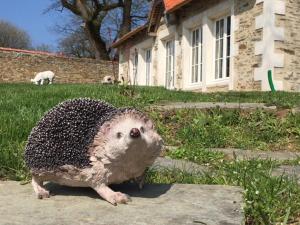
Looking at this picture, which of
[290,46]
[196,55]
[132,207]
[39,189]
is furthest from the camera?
[196,55]

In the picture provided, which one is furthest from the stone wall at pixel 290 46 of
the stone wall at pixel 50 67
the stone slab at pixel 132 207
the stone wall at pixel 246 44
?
the stone wall at pixel 50 67

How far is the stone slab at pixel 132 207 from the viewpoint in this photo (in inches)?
80.0

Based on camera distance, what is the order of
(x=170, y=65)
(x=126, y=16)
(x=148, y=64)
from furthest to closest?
(x=126, y=16), (x=148, y=64), (x=170, y=65)

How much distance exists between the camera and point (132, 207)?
2209 millimetres

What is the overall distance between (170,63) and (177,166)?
1492 cm

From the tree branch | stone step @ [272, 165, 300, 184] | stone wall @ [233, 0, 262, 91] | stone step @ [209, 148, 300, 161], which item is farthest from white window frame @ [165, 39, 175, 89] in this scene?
the tree branch

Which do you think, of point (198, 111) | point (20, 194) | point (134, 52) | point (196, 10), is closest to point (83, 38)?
point (134, 52)

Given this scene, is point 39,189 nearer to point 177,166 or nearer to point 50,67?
point 177,166

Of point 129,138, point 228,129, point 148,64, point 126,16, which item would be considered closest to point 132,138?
point 129,138

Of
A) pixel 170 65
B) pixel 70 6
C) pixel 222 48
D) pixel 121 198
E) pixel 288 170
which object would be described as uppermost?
pixel 70 6

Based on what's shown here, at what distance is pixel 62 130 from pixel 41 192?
323mm

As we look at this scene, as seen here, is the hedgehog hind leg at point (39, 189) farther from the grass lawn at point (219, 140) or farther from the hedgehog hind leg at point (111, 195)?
the grass lawn at point (219, 140)

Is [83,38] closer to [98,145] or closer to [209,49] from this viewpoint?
[209,49]

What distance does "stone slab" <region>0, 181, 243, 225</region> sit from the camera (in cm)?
203
